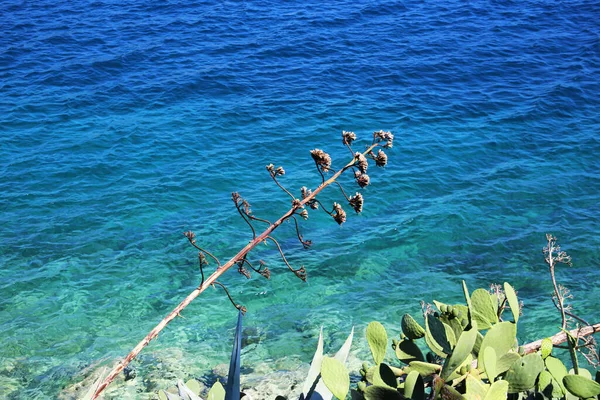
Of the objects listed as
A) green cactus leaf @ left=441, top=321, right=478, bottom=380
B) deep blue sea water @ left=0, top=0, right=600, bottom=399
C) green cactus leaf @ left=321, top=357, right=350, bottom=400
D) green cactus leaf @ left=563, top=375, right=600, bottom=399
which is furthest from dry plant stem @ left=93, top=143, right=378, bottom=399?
deep blue sea water @ left=0, top=0, right=600, bottom=399

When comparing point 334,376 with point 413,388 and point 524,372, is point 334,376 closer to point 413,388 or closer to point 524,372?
point 413,388

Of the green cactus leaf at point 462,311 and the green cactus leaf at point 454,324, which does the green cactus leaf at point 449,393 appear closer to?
the green cactus leaf at point 454,324

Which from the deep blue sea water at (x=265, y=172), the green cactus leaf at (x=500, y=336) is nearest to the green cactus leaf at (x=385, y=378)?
the green cactus leaf at (x=500, y=336)

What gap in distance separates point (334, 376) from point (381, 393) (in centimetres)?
13

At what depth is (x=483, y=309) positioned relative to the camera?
195cm

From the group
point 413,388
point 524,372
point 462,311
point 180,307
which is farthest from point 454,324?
point 180,307

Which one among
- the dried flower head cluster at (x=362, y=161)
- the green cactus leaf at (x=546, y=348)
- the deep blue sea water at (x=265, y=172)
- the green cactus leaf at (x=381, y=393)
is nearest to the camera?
the green cactus leaf at (x=381, y=393)

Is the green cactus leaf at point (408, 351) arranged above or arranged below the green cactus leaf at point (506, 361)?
below

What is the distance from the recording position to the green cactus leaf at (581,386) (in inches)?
61.0

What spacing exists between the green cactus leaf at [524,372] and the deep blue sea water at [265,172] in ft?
15.8

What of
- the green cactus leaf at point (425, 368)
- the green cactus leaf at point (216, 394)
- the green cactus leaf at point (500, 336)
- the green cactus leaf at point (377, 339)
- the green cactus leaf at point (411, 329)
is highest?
the green cactus leaf at point (500, 336)

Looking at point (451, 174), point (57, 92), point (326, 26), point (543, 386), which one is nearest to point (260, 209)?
point (451, 174)

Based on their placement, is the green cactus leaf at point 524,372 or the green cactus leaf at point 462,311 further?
the green cactus leaf at point 462,311

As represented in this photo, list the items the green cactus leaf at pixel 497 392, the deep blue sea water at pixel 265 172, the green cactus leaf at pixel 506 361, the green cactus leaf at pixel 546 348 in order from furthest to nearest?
the deep blue sea water at pixel 265 172
the green cactus leaf at pixel 546 348
the green cactus leaf at pixel 506 361
the green cactus leaf at pixel 497 392
